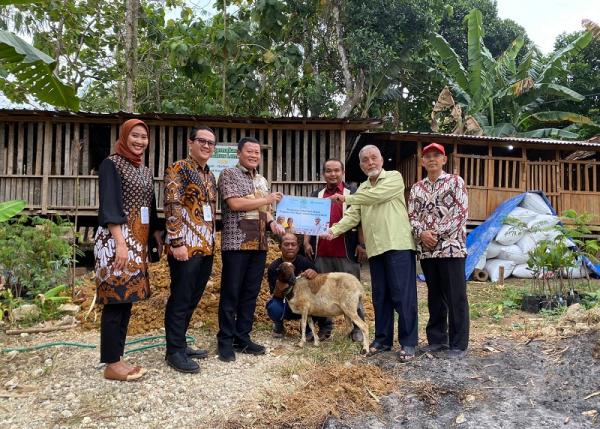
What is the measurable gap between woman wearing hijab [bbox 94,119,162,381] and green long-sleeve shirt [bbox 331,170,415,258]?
66.4 inches

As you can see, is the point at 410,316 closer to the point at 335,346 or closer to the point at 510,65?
the point at 335,346

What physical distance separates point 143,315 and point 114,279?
85.7 inches

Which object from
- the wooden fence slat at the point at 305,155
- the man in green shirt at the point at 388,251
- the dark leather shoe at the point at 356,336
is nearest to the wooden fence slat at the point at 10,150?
the wooden fence slat at the point at 305,155

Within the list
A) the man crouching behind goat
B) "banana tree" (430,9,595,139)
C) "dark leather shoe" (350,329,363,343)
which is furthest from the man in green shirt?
"banana tree" (430,9,595,139)

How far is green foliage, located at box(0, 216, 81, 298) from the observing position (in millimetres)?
5480

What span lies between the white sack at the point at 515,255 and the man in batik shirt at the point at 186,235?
7739mm

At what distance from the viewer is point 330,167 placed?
14.1 feet

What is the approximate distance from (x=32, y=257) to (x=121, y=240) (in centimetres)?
341

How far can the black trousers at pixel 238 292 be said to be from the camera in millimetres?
3754

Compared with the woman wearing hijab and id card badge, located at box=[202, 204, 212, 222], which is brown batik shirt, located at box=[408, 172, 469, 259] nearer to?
id card badge, located at box=[202, 204, 212, 222]

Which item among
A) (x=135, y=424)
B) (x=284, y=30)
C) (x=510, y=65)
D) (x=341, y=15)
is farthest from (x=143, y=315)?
(x=510, y=65)

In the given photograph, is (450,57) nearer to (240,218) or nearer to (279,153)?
(279,153)

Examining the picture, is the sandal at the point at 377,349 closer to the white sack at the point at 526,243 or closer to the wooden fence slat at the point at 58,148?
the white sack at the point at 526,243

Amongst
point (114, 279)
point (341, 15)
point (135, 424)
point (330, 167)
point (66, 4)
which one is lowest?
point (135, 424)
